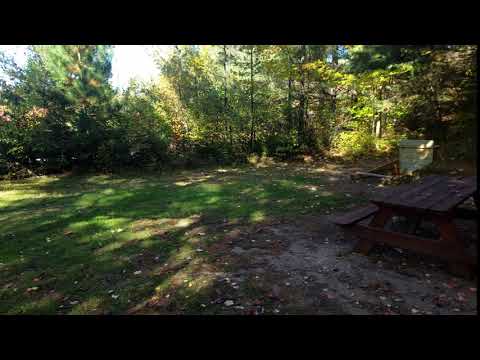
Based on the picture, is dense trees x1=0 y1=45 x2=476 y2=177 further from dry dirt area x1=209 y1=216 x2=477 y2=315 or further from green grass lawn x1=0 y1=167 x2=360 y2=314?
dry dirt area x1=209 y1=216 x2=477 y2=315

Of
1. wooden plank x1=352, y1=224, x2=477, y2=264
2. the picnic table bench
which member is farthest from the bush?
wooden plank x1=352, y1=224, x2=477, y2=264

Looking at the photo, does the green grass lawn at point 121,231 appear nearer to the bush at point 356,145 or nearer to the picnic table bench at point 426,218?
the picnic table bench at point 426,218

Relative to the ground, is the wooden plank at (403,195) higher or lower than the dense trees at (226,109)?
lower

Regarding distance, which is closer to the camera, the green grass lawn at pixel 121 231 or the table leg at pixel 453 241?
the table leg at pixel 453 241

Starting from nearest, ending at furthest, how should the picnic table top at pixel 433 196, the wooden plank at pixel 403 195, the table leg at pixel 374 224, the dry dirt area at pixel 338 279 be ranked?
the dry dirt area at pixel 338 279
the picnic table top at pixel 433 196
the wooden plank at pixel 403 195
the table leg at pixel 374 224

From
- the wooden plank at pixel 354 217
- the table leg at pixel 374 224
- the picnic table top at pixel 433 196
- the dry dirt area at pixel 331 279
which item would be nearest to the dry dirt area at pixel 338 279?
the dry dirt area at pixel 331 279

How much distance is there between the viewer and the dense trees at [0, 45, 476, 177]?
10.8 metres

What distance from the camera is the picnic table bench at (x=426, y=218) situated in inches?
117

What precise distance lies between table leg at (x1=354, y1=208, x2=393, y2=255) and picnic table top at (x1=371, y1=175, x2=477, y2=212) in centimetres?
15

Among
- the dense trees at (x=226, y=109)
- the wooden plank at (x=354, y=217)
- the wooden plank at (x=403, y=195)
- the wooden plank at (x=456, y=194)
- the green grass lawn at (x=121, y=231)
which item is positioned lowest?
the green grass lawn at (x=121, y=231)

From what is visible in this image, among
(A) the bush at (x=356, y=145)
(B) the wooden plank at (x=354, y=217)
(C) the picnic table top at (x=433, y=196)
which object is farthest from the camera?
(A) the bush at (x=356, y=145)
